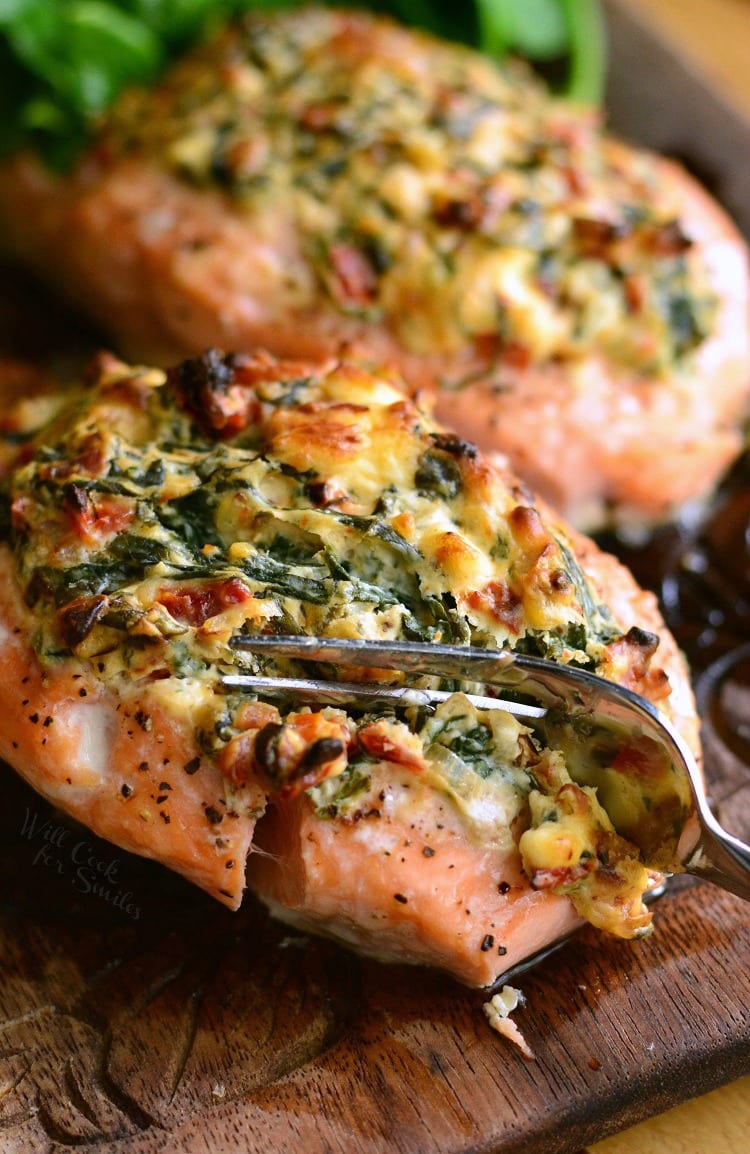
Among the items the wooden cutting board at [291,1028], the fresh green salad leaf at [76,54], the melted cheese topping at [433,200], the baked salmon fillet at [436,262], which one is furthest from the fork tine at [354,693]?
the fresh green salad leaf at [76,54]

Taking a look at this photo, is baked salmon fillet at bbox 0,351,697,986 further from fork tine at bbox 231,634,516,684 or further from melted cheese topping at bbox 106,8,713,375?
melted cheese topping at bbox 106,8,713,375

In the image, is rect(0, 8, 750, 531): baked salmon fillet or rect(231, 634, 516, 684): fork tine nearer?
rect(231, 634, 516, 684): fork tine

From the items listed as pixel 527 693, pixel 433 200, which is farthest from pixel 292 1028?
pixel 433 200

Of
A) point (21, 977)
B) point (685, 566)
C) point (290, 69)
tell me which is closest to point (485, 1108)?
point (21, 977)

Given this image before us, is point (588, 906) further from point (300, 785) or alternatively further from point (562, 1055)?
point (300, 785)

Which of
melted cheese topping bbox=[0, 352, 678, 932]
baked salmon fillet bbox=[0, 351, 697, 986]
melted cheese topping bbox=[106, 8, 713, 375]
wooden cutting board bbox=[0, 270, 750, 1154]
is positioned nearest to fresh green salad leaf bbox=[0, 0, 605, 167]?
melted cheese topping bbox=[106, 8, 713, 375]

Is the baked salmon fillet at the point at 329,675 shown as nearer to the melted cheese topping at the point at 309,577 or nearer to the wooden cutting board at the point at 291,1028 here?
the melted cheese topping at the point at 309,577
